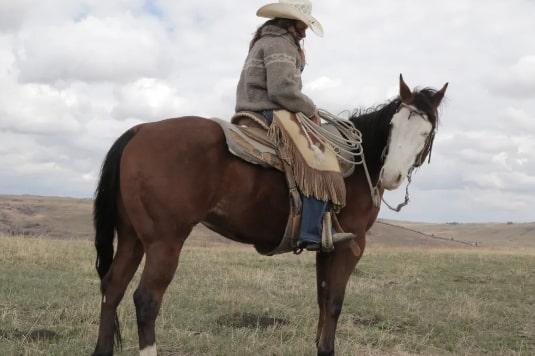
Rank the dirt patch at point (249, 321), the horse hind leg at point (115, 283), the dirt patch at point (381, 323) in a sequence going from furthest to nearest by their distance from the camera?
the dirt patch at point (381, 323) → the dirt patch at point (249, 321) → the horse hind leg at point (115, 283)

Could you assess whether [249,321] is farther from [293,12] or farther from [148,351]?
[293,12]

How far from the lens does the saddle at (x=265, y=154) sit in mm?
4613

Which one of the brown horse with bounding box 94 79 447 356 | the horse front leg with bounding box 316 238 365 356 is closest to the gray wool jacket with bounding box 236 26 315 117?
the brown horse with bounding box 94 79 447 356

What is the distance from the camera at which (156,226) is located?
14.1 feet

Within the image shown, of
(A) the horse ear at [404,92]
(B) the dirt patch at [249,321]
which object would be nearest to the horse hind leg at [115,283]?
(B) the dirt patch at [249,321]

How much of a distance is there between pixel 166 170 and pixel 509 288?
29.1ft

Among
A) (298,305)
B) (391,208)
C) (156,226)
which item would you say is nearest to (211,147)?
(156,226)

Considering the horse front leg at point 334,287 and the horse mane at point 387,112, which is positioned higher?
the horse mane at point 387,112

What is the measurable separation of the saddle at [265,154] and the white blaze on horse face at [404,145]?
658 mm

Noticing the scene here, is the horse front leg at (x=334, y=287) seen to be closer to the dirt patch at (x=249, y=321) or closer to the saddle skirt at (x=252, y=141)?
the saddle skirt at (x=252, y=141)

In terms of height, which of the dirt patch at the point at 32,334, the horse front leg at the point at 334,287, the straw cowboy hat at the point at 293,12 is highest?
the straw cowboy hat at the point at 293,12

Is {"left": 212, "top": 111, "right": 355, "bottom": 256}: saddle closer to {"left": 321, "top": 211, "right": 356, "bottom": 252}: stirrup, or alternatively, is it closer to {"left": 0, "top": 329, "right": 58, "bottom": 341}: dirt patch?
{"left": 321, "top": 211, "right": 356, "bottom": 252}: stirrup

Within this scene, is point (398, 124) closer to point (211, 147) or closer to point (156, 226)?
point (211, 147)

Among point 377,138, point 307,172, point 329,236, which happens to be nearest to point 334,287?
point 329,236
